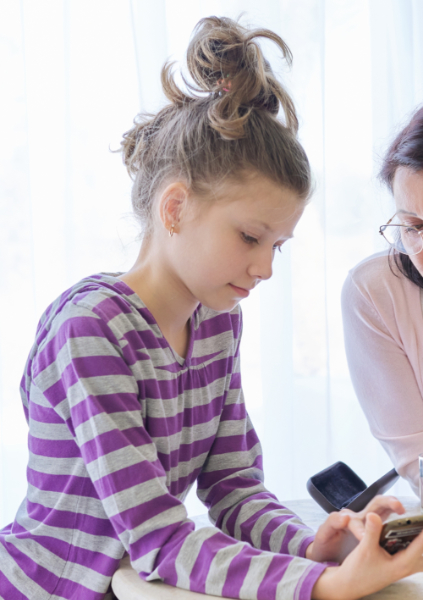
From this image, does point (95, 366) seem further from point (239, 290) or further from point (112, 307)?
point (239, 290)

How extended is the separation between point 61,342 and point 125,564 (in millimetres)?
296

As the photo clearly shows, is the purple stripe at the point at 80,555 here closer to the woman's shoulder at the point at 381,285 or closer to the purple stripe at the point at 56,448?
the purple stripe at the point at 56,448

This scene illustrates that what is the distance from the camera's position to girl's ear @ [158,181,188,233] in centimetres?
88

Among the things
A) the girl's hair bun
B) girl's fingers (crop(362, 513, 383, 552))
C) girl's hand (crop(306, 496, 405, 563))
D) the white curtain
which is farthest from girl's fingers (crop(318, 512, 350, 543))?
the white curtain

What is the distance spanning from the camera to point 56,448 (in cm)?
82

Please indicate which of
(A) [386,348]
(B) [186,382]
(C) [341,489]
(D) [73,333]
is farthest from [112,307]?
(A) [386,348]

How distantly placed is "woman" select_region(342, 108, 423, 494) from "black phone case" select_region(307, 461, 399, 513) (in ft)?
0.34

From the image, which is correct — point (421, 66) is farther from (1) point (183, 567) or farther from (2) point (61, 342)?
(1) point (183, 567)

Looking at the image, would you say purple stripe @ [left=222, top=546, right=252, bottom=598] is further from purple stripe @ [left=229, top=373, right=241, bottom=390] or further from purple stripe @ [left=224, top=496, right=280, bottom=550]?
purple stripe @ [left=229, top=373, right=241, bottom=390]

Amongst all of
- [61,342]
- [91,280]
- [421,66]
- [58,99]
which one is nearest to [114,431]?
[61,342]

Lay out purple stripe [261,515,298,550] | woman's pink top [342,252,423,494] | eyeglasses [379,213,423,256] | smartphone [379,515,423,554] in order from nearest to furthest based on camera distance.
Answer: smartphone [379,515,423,554], purple stripe [261,515,298,550], eyeglasses [379,213,423,256], woman's pink top [342,252,423,494]

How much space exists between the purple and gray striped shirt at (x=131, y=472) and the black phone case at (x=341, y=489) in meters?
0.11

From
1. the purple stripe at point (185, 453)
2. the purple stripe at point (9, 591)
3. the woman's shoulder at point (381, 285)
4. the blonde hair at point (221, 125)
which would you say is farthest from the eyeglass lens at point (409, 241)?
the purple stripe at point (9, 591)

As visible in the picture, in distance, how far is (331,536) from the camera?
0.76 metres
